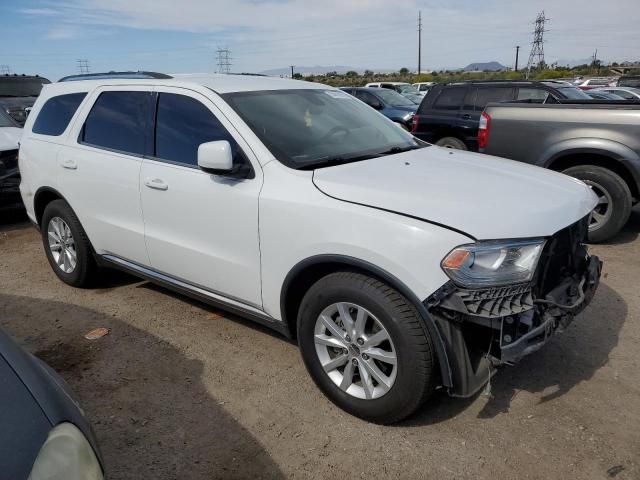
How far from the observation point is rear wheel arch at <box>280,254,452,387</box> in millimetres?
2424

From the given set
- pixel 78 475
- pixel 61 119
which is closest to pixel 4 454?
pixel 78 475

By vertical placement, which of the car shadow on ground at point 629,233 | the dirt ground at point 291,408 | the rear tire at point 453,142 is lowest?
the dirt ground at point 291,408

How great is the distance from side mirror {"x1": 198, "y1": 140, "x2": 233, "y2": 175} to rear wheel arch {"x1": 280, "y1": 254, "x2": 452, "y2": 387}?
714 mm

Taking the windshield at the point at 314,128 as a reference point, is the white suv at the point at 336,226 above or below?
below

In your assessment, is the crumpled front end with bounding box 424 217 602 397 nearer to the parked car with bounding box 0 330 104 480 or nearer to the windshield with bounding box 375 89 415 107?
the parked car with bounding box 0 330 104 480

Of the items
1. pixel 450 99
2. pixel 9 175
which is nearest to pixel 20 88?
pixel 9 175

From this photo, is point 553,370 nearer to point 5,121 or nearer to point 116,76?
point 116,76

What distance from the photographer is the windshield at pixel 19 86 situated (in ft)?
44.5

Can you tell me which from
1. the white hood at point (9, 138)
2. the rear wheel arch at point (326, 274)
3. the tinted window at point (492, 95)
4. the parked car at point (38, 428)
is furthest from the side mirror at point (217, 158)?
the tinted window at point (492, 95)

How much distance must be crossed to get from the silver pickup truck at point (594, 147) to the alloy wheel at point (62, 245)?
4847 mm

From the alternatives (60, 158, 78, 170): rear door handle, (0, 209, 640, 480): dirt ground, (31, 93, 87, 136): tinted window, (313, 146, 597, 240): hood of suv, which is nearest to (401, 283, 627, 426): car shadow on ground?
(0, 209, 640, 480): dirt ground

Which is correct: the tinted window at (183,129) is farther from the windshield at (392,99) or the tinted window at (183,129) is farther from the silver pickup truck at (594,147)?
the windshield at (392,99)

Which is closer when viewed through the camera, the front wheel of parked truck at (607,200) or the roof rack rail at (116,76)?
the roof rack rail at (116,76)

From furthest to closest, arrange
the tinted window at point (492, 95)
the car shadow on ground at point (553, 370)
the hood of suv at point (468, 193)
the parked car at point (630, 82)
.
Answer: the parked car at point (630, 82)
the tinted window at point (492, 95)
the car shadow on ground at point (553, 370)
the hood of suv at point (468, 193)
